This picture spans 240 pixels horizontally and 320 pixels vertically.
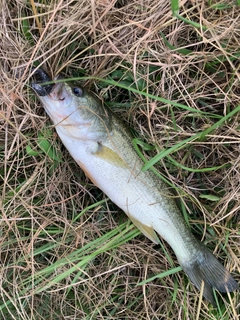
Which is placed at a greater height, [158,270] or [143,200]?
[143,200]

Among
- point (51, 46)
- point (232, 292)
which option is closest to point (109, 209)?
point (232, 292)

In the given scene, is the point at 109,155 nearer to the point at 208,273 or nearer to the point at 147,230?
the point at 147,230

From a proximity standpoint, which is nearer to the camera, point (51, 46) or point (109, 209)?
point (51, 46)

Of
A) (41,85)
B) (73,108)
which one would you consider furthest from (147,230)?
(41,85)

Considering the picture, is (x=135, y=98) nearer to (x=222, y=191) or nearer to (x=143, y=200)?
(x=143, y=200)

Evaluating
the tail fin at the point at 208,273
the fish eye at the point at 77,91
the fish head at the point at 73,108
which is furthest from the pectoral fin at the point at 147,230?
the fish eye at the point at 77,91

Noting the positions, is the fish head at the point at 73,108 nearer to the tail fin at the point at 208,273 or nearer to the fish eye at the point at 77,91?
the fish eye at the point at 77,91
